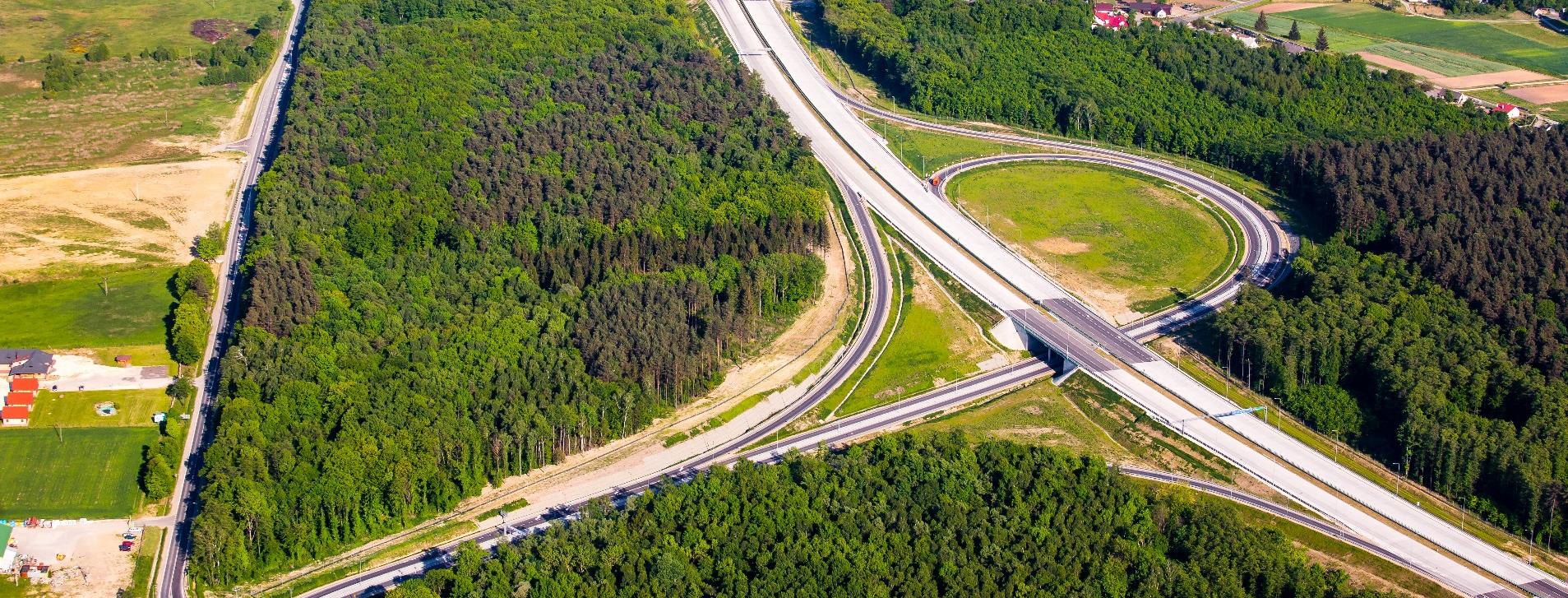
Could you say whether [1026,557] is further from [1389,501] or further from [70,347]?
[70,347]

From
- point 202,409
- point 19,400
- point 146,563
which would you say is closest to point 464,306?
point 202,409

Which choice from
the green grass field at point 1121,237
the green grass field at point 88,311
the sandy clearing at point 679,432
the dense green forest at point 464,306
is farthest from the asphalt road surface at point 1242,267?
the green grass field at point 88,311

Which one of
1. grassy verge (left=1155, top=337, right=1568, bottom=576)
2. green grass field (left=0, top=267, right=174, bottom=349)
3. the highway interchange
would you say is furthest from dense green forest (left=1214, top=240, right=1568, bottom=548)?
green grass field (left=0, top=267, right=174, bottom=349)

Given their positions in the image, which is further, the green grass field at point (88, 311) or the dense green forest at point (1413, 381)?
the green grass field at point (88, 311)

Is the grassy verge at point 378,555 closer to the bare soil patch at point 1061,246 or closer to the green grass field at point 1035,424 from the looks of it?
the green grass field at point 1035,424

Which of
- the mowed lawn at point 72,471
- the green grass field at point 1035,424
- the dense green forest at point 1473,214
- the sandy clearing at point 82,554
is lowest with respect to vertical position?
the sandy clearing at point 82,554

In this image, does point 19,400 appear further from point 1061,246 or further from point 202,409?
point 1061,246

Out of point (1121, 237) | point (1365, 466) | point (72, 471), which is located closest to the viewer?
point (72, 471)
